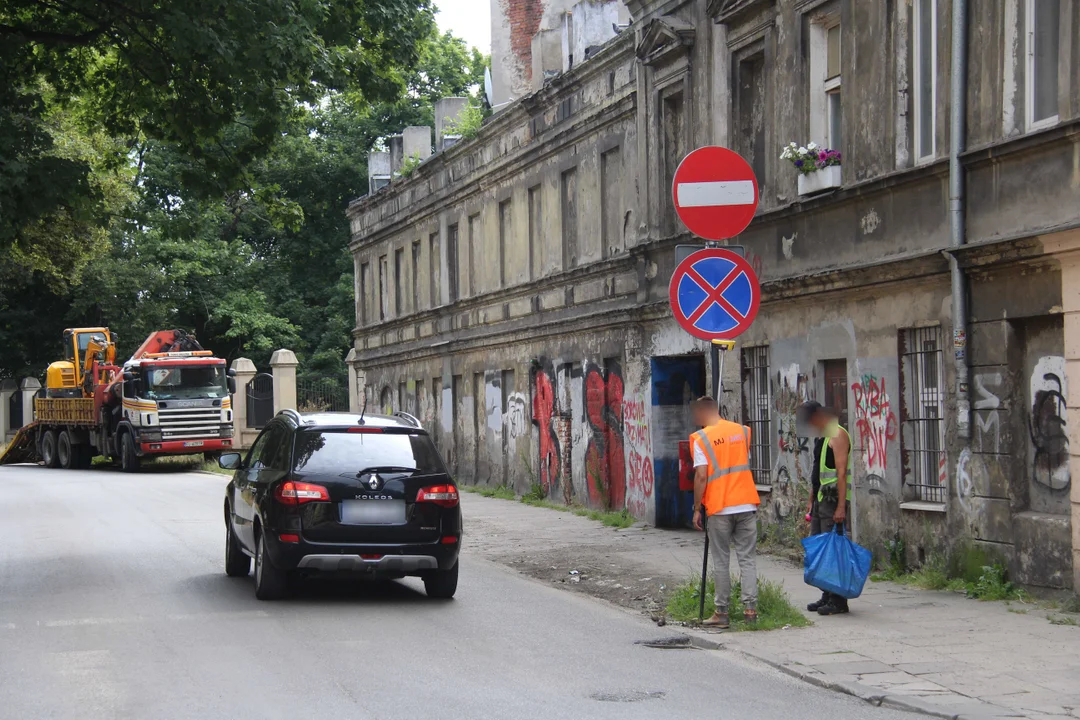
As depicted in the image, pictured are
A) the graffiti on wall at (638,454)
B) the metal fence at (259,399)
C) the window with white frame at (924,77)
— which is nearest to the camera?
the window with white frame at (924,77)

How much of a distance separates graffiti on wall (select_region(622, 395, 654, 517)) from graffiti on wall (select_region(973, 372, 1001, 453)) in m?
7.54

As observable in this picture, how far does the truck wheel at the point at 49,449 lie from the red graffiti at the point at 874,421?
3557 cm

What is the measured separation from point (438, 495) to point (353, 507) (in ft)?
2.46

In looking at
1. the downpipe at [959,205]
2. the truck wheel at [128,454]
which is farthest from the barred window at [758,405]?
the truck wheel at [128,454]

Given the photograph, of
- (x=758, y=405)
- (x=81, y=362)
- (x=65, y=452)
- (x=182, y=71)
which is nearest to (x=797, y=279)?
(x=758, y=405)

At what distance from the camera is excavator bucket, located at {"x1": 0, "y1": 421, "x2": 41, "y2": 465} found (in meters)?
47.5

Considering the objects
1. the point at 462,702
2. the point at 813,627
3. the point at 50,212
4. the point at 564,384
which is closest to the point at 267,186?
the point at 50,212

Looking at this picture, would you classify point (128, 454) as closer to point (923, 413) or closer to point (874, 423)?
point (874, 423)

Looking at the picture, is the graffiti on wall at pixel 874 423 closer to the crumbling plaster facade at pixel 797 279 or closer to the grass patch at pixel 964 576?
the crumbling plaster facade at pixel 797 279

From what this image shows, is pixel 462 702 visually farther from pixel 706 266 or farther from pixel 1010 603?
pixel 1010 603

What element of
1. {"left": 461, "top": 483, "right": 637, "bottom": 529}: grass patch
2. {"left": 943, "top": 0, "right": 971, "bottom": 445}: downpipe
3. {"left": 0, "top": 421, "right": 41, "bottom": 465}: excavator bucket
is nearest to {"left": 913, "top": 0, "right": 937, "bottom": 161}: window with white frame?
{"left": 943, "top": 0, "right": 971, "bottom": 445}: downpipe

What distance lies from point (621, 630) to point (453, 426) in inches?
785

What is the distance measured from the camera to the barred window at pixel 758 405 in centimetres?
1712

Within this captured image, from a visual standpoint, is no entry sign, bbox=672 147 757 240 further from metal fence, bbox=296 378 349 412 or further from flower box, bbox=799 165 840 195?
metal fence, bbox=296 378 349 412
